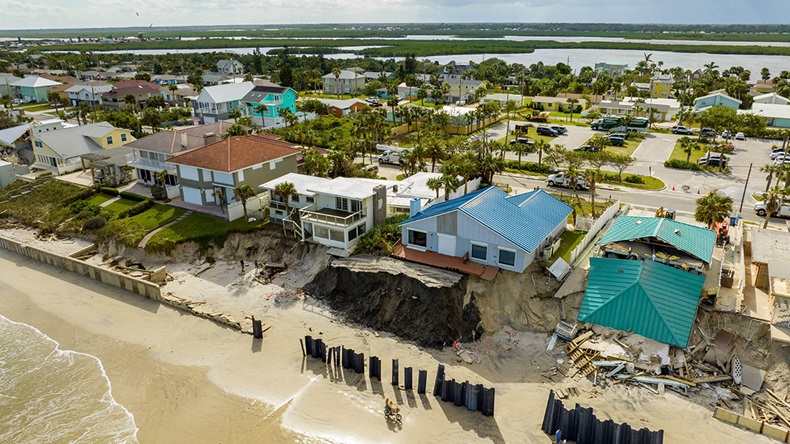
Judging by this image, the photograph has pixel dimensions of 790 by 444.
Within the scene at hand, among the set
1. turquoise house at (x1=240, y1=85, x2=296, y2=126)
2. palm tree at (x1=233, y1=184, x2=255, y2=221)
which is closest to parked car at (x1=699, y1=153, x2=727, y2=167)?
palm tree at (x1=233, y1=184, x2=255, y2=221)

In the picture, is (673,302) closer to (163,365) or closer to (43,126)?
(163,365)

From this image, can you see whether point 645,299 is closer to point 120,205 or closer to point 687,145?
point 687,145

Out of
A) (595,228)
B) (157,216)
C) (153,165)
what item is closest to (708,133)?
(595,228)

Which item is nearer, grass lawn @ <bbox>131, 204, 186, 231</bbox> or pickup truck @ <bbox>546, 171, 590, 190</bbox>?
grass lawn @ <bbox>131, 204, 186, 231</bbox>

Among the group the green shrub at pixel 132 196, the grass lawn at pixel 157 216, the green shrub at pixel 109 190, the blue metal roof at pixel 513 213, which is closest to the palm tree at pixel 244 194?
the grass lawn at pixel 157 216

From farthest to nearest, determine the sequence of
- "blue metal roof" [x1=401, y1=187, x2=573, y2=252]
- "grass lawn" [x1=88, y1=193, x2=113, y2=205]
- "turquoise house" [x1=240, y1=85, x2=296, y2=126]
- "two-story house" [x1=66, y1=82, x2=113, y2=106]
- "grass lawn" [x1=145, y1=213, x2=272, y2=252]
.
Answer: "two-story house" [x1=66, y1=82, x2=113, y2=106]
"turquoise house" [x1=240, y1=85, x2=296, y2=126]
"grass lawn" [x1=88, y1=193, x2=113, y2=205]
"grass lawn" [x1=145, y1=213, x2=272, y2=252]
"blue metal roof" [x1=401, y1=187, x2=573, y2=252]

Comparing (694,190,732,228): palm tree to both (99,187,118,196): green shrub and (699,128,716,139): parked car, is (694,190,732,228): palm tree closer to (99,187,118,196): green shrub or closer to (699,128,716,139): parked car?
(699,128,716,139): parked car

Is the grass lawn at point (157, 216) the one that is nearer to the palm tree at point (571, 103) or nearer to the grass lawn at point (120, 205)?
the grass lawn at point (120, 205)
